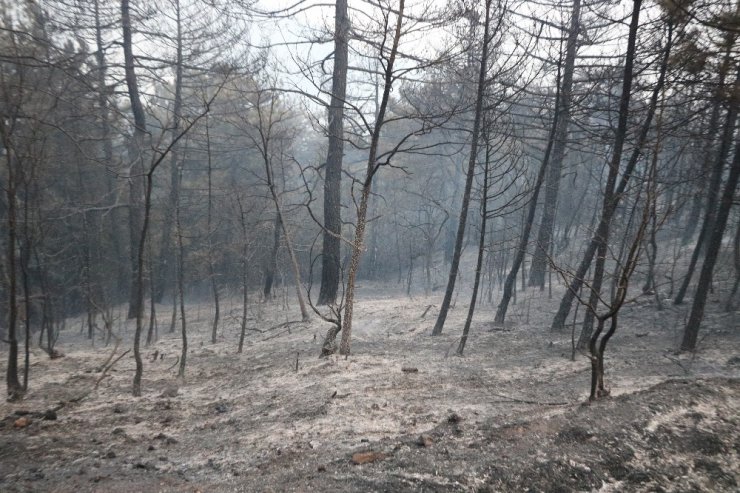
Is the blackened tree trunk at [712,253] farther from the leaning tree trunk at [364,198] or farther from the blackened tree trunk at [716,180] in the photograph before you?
the leaning tree trunk at [364,198]

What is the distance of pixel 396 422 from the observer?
14.2ft

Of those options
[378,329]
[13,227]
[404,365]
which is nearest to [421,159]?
[378,329]

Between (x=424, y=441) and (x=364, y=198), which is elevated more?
(x=364, y=198)

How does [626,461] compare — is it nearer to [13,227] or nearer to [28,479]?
[28,479]

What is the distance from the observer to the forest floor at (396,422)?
2988 mm

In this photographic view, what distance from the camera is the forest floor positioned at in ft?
9.80

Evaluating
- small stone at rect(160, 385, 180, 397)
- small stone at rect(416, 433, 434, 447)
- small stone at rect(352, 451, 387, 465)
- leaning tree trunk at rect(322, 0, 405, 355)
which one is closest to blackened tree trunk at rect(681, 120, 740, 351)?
leaning tree trunk at rect(322, 0, 405, 355)

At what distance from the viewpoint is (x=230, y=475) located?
339 cm

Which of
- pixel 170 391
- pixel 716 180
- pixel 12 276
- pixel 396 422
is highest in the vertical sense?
pixel 716 180

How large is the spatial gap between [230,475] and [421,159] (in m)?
28.9

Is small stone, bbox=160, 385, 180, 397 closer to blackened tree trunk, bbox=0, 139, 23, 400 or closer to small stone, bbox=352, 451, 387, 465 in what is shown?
blackened tree trunk, bbox=0, 139, 23, 400

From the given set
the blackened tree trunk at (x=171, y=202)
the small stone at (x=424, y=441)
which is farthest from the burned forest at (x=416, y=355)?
the blackened tree trunk at (x=171, y=202)

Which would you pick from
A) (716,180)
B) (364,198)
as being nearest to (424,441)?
(364,198)

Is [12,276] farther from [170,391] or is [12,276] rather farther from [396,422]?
[396,422]
